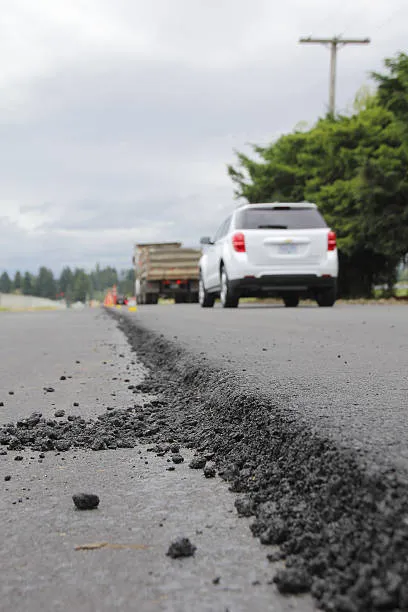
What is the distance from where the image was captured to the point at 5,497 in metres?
2.15

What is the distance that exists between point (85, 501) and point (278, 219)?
11.7m

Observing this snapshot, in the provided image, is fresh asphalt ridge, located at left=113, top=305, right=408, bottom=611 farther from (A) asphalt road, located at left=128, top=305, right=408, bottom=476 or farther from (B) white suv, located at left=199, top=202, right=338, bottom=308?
(B) white suv, located at left=199, top=202, right=338, bottom=308

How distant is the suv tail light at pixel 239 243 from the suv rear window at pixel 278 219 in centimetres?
24

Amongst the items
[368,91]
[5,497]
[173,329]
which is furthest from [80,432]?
[368,91]

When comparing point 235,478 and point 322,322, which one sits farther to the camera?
point 322,322

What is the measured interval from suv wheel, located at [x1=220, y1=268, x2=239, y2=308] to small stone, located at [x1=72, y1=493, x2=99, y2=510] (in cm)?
1157

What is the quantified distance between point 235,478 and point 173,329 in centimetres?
574

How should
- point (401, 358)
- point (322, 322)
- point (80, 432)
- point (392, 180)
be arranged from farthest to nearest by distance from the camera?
point (392, 180) → point (322, 322) → point (401, 358) → point (80, 432)

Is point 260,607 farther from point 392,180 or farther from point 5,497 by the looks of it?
point 392,180

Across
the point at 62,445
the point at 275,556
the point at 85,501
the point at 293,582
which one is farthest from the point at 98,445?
the point at 293,582

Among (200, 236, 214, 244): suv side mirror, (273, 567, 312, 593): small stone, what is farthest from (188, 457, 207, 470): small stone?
(200, 236, 214, 244): suv side mirror

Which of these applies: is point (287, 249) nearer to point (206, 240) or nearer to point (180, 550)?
point (206, 240)

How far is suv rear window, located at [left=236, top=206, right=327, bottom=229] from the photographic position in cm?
1327

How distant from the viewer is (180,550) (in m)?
1.64
